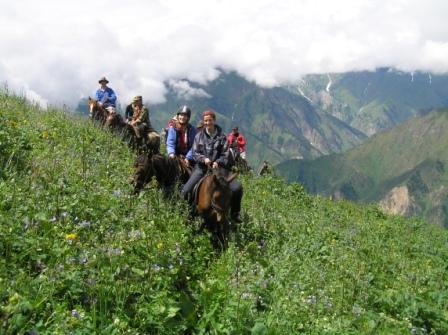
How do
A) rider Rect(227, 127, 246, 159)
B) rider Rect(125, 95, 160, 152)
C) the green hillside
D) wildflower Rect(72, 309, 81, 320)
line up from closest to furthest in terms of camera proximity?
wildflower Rect(72, 309, 81, 320), the green hillside, rider Rect(125, 95, 160, 152), rider Rect(227, 127, 246, 159)

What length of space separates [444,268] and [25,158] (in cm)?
1252

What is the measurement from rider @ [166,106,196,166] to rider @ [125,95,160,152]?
5.85 meters

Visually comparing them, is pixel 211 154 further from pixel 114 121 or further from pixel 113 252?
pixel 114 121

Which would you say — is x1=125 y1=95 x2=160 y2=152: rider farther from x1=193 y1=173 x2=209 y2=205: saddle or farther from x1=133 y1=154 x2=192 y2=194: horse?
x1=193 y1=173 x2=209 y2=205: saddle

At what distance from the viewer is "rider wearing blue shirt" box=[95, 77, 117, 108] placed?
20486 mm

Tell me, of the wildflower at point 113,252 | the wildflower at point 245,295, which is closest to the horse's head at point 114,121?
the wildflower at point 113,252

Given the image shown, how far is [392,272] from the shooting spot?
1248 cm

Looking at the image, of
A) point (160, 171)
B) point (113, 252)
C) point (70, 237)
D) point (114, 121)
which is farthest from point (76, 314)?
point (114, 121)

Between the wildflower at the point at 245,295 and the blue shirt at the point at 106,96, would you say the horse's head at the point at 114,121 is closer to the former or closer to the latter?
the blue shirt at the point at 106,96

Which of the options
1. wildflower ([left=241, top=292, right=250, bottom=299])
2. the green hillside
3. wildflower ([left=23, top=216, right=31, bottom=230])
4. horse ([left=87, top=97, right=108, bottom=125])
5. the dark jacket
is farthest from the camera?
horse ([left=87, top=97, right=108, bottom=125])

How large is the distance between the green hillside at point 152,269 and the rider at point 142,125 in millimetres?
4272

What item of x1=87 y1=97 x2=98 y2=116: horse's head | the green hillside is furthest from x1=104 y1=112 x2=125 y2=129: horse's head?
the green hillside

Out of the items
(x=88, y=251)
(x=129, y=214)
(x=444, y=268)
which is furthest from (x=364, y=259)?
(x=88, y=251)

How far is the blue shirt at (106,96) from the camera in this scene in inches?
809
